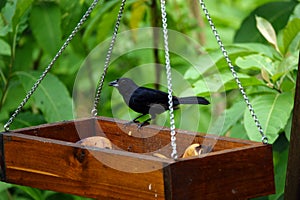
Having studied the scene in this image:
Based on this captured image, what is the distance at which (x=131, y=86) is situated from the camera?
2.77 m

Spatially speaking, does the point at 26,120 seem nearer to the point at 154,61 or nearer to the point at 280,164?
the point at 154,61

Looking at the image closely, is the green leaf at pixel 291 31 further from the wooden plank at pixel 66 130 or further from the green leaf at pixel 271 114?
the wooden plank at pixel 66 130

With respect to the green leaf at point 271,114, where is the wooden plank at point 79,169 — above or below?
below

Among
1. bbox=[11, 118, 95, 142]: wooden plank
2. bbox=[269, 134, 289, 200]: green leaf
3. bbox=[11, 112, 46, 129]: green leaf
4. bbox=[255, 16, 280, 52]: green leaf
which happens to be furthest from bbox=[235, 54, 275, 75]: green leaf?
bbox=[11, 112, 46, 129]: green leaf

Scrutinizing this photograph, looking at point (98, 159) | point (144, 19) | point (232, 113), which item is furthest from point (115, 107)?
point (98, 159)

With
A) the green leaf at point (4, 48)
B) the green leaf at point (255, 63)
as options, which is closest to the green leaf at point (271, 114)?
the green leaf at point (255, 63)

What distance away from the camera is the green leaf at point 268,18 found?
168 inches

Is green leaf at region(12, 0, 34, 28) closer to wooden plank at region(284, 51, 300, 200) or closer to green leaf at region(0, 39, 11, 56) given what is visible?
green leaf at region(0, 39, 11, 56)

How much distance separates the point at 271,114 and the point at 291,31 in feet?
1.66

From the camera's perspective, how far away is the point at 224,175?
2148mm

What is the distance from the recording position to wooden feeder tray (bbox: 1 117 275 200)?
2047mm

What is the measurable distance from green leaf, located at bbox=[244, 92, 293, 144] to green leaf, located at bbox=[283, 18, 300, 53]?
0.31 metres

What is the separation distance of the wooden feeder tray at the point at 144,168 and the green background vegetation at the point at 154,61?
2.02ft

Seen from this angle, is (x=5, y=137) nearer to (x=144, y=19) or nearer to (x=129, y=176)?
(x=129, y=176)
